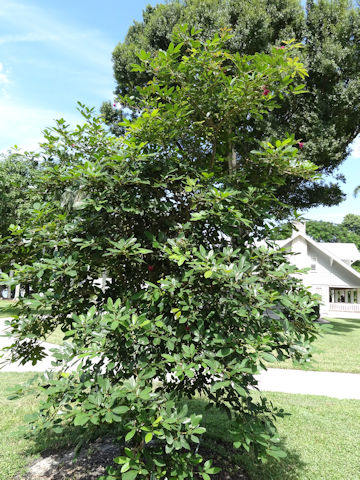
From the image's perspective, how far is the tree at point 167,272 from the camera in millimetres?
2123

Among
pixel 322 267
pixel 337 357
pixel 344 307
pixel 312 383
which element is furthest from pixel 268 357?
pixel 344 307

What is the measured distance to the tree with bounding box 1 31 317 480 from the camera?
212cm

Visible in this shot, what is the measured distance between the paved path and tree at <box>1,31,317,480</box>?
4213mm

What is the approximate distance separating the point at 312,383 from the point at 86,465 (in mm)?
5543

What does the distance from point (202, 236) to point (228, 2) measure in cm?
1417

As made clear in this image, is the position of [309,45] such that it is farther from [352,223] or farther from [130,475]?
[352,223]

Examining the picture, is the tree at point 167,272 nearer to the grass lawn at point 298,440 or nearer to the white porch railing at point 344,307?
the grass lawn at point 298,440

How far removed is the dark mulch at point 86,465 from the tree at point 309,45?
1083 centimetres

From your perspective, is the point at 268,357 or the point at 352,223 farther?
the point at 352,223

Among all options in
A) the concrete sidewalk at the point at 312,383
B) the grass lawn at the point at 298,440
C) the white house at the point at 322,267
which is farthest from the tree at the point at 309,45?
the white house at the point at 322,267

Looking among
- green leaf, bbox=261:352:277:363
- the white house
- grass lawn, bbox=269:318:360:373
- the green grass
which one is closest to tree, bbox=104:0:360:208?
grass lawn, bbox=269:318:360:373

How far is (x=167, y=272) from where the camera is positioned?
2785mm

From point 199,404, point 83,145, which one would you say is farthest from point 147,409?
point 199,404

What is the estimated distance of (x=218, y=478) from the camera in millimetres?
3211
